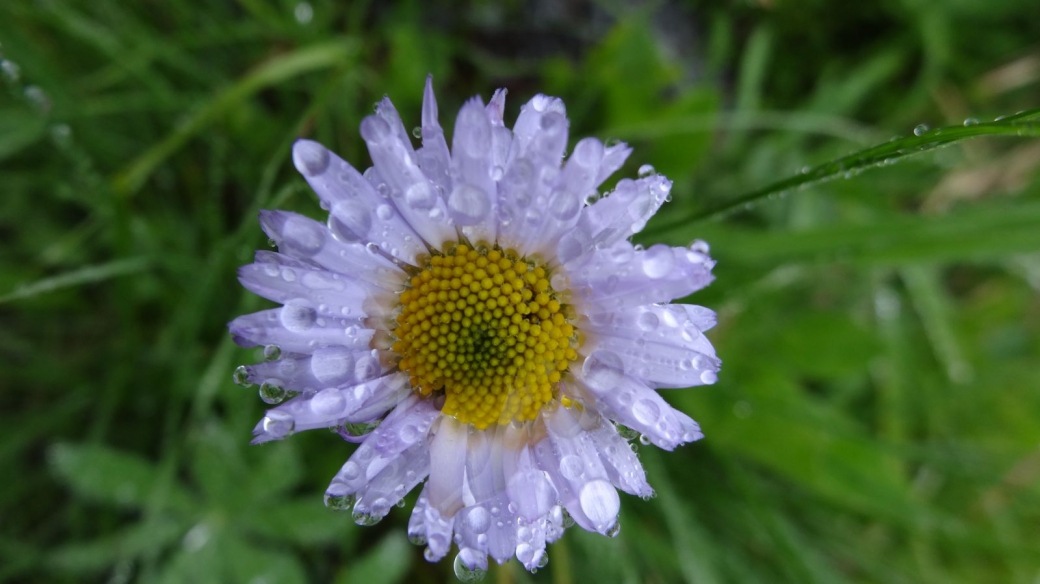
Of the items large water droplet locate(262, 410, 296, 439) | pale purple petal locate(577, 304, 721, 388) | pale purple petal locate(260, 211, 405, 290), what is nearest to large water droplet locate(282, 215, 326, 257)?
pale purple petal locate(260, 211, 405, 290)

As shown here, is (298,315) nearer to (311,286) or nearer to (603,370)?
(311,286)

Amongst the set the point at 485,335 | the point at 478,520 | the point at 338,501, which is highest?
the point at 485,335

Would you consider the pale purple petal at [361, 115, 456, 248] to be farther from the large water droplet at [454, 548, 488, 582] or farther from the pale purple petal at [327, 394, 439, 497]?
the large water droplet at [454, 548, 488, 582]

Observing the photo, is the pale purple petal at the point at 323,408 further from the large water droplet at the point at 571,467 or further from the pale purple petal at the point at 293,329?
the large water droplet at the point at 571,467

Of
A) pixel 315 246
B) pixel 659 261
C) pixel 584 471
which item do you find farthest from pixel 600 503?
pixel 315 246

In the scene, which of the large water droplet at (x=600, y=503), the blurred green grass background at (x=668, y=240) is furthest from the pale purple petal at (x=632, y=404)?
the blurred green grass background at (x=668, y=240)

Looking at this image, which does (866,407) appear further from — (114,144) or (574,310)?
(114,144)
